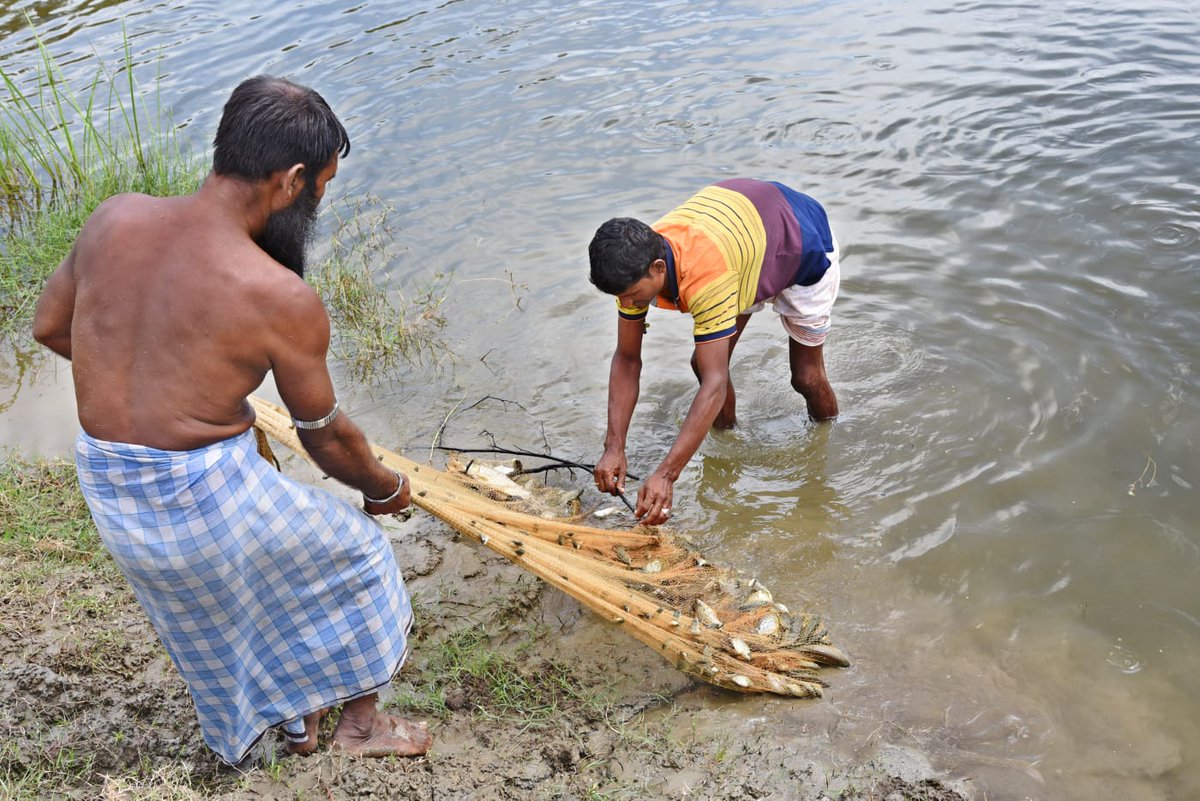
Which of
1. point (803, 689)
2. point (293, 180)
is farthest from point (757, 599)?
point (293, 180)

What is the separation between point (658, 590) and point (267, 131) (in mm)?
2032

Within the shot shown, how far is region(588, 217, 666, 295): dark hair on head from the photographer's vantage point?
11.3 feet

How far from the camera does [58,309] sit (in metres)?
2.49

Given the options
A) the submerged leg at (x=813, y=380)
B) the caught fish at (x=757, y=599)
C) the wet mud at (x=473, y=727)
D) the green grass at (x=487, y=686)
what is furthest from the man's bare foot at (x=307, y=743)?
the submerged leg at (x=813, y=380)

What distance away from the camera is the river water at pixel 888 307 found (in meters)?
3.61

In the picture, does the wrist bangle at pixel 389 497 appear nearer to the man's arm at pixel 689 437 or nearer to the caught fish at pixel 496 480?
the man's arm at pixel 689 437

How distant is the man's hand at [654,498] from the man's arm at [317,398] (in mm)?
1152

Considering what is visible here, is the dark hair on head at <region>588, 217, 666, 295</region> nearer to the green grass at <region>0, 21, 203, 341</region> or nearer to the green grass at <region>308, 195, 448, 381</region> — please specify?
the green grass at <region>308, 195, 448, 381</region>

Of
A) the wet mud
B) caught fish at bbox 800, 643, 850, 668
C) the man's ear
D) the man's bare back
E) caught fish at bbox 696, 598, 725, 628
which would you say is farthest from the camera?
caught fish at bbox 800, 643, 850, 668

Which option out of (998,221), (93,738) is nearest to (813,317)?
(998,221)

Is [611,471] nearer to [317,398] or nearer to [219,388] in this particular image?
[317,398]

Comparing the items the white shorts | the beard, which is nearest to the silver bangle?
the beard

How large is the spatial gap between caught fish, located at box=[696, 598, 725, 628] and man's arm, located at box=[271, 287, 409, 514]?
1258 mm

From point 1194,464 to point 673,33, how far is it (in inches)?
268
